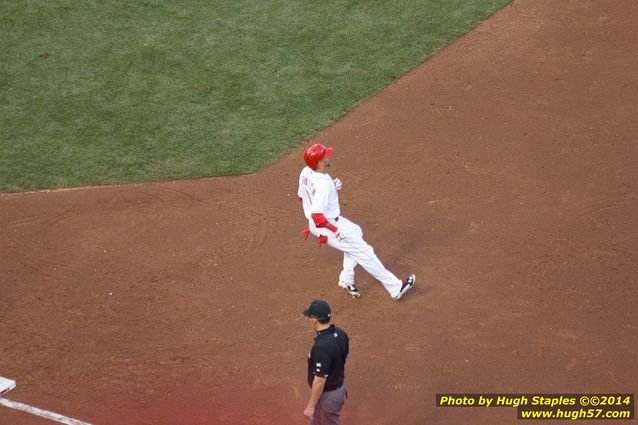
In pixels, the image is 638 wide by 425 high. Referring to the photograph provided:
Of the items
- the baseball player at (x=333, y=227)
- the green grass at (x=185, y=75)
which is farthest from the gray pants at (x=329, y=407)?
the green grass at (x=185, y=75)

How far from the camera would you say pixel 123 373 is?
31.3 feet

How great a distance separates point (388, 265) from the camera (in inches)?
421

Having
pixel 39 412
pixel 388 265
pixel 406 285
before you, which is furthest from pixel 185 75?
pixel 39 412

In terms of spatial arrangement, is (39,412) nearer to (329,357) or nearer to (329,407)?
(329,407)

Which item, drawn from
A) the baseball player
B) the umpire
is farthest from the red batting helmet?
the umpire

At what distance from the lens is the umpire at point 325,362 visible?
7.71 meters

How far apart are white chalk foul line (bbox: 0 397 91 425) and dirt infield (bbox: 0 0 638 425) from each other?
83 mm

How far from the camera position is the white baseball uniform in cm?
963

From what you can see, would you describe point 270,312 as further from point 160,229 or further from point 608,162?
point 608,162

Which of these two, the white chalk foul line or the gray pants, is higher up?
the white chalk foul line

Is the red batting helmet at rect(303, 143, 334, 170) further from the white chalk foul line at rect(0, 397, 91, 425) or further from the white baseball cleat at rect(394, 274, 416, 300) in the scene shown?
the white chalk foul line at rect(0, 397, 91, 425)

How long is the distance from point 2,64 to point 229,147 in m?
4.53

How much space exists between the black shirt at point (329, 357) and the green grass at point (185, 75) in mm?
4919

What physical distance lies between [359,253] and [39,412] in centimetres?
360
